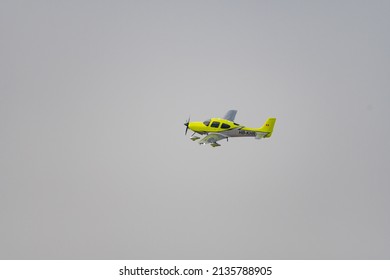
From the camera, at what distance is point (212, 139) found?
37.9m

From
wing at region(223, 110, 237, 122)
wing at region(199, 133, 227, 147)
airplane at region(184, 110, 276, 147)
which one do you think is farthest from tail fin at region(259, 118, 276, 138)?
wing at region(223, 110, 237, 122)

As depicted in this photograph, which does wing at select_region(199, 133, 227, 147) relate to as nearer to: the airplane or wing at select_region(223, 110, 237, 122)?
the airplane

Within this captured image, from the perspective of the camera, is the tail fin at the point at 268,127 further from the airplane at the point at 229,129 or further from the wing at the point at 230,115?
the wing at the point at 230,115

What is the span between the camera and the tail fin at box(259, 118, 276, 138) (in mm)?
38375

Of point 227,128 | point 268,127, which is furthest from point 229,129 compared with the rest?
point 268,127

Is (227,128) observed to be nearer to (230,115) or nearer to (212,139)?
(212,139)

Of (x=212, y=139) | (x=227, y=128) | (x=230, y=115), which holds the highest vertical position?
(x=230, y=115)

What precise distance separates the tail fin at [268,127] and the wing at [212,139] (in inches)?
136

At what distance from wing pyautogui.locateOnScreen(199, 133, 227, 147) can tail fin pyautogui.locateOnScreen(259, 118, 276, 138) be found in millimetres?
3460

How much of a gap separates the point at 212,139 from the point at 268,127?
4969 millimetres
